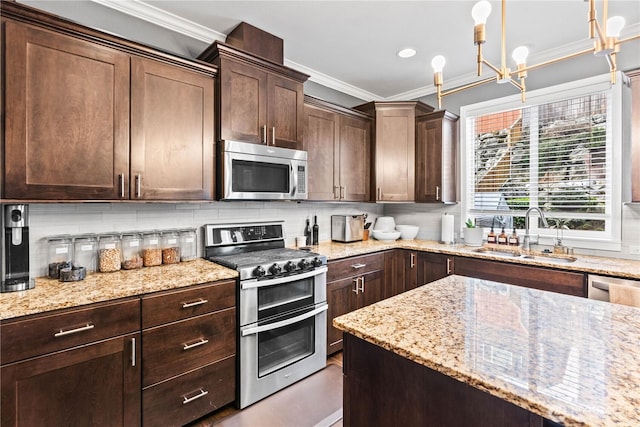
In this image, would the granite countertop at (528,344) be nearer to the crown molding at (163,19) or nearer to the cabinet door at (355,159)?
the cabinet door at (355,159)

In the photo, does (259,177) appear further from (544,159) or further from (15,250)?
(544,159)

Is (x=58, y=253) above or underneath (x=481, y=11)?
underneath

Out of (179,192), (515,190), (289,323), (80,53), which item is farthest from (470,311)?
(515,190)

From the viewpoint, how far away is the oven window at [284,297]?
2219 millimetres

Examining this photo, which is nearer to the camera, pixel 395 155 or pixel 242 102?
pixel 242 102

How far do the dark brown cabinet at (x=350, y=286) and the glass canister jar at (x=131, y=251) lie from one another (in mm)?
1476

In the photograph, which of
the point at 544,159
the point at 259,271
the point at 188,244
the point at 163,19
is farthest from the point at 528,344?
the point at 163,19

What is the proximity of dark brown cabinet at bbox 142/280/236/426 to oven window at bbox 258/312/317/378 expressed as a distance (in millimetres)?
223

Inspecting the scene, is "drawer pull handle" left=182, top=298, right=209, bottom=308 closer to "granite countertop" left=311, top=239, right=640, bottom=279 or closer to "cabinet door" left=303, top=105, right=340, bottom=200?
"granite countertop" left=311, top=239, right=640, bottom=279

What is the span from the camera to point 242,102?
7.88ft

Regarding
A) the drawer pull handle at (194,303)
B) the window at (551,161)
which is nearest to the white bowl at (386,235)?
the window at (551,161)

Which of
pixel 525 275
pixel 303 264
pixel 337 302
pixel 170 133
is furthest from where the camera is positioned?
pixel 337 302

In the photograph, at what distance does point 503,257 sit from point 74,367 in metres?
3.03

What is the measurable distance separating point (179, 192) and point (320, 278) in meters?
1.26
